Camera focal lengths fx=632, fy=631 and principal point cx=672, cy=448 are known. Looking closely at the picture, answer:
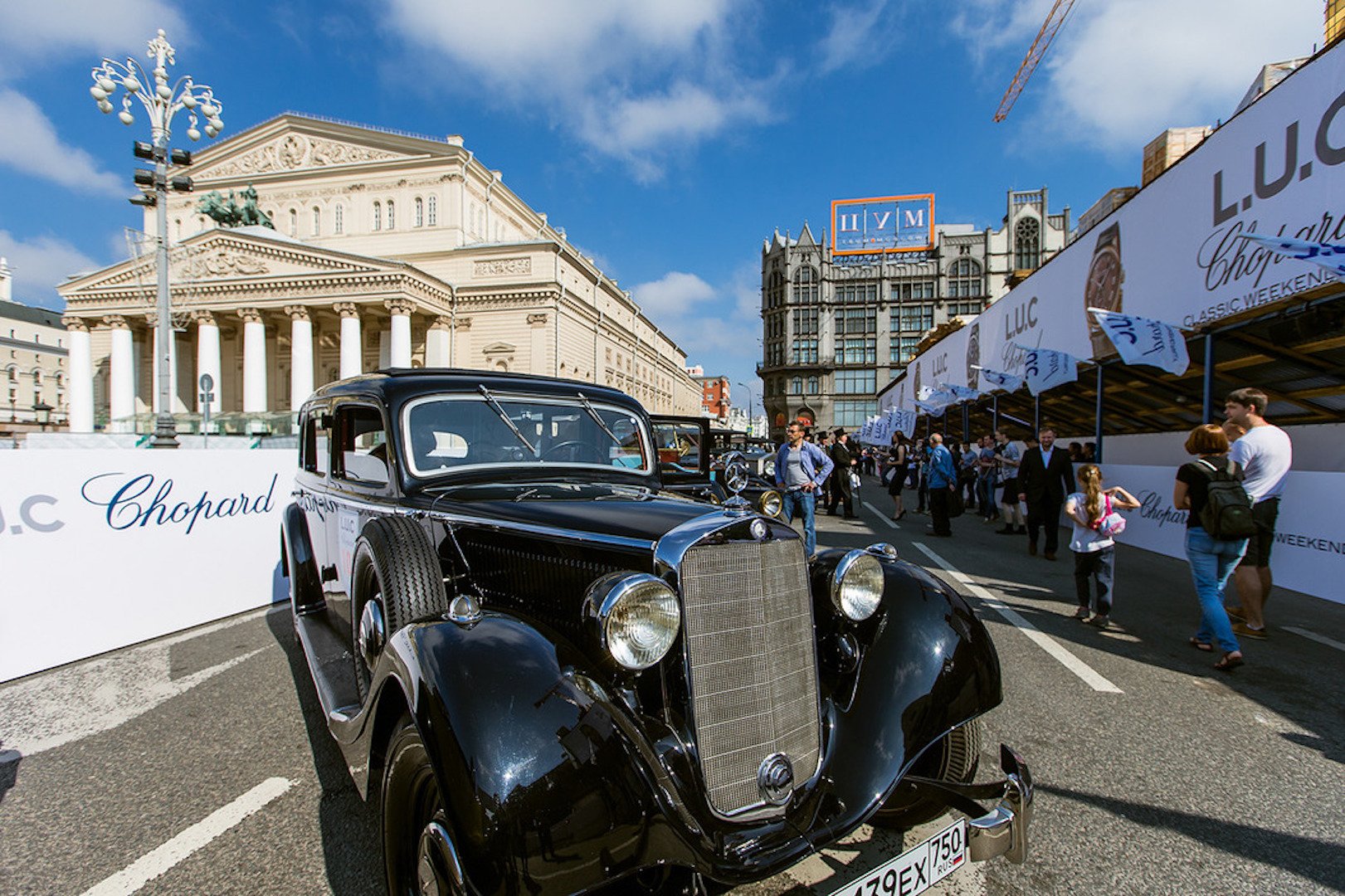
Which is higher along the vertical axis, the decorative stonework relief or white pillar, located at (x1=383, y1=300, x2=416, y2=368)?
the decorative stonework relief

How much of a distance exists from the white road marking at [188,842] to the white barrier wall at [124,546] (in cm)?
303

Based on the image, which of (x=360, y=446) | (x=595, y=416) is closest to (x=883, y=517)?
(x=595, y=416)

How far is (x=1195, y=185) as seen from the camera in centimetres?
834

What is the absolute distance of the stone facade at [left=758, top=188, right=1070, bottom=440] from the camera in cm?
6309

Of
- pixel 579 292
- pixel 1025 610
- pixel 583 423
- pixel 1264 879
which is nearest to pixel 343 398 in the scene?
pixel 583 423

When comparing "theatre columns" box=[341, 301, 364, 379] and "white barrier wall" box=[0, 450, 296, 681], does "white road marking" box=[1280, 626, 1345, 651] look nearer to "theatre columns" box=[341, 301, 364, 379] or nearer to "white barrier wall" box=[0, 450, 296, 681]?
"white barrier wall" box=[0, 450, 296, 681]

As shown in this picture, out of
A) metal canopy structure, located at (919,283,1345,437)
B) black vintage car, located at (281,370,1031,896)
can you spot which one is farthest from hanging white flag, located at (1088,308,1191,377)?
black vintage car, located at (281,370,1031,896)

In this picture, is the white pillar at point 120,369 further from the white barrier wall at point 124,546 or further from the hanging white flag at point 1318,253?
the hanging white flag at point 1318,253

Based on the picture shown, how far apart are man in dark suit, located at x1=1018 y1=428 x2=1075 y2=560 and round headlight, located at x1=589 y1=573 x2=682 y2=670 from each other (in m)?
8.05

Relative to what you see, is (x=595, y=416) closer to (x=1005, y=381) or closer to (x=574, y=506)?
(x=574, y=506)

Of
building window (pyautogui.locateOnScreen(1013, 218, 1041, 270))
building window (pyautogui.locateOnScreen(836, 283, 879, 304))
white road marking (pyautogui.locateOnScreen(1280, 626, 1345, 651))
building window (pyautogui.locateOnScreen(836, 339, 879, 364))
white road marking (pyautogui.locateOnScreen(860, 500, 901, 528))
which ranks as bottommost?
white road marking (pyautogui.locateOnScreen(860, 500, 901, 528))

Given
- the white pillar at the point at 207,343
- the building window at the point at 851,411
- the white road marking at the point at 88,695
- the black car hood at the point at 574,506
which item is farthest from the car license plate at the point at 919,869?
the building window at the point at 851,411

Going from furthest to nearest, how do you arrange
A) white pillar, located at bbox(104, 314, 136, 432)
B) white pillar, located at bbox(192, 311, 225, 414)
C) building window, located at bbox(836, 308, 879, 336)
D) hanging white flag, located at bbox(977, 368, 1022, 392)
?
building window, located at bbox(836, 308, 879, 336) < white pillar, located at bbox(104, 314, 136, 432) < white pillar, located at bbox(192, 311, 225, 414) < hanging white flag, located at bbox(977, 368, 1022, 392)

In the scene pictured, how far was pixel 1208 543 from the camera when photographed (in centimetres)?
433
